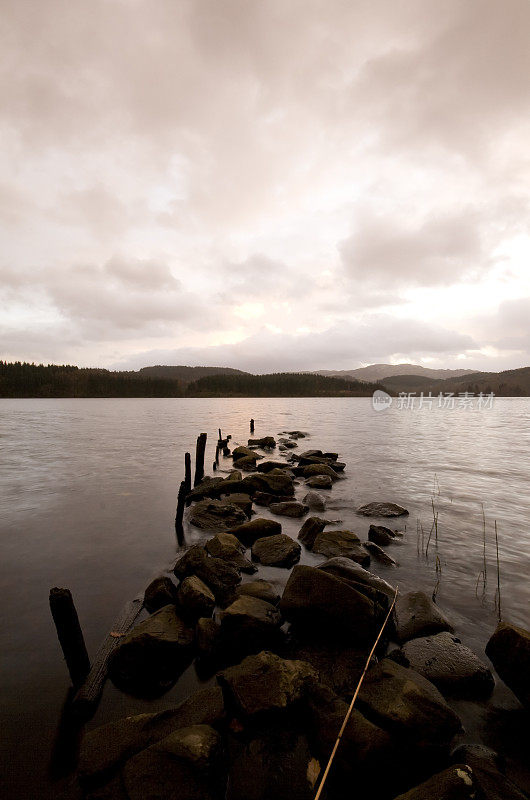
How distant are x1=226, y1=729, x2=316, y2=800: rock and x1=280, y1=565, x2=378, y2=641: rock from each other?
2.13 metres

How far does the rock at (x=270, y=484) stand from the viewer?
1847cm

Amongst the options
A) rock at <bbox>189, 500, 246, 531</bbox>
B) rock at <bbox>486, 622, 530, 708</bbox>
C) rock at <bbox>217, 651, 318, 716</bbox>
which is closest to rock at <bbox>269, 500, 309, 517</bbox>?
rock at <bbox>189, 500, 246, 531</bbox>

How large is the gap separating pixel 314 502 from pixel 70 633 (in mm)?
12214

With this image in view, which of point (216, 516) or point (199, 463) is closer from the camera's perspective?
point (216, 516)

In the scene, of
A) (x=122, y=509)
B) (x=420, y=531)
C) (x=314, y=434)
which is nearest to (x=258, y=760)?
(x=420, y=531)

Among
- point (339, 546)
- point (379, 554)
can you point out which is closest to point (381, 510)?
point (379, 554)

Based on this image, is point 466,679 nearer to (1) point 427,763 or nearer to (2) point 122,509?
(1) point 427,763

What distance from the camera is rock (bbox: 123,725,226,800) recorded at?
4020 millimetres

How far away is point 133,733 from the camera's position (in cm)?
482

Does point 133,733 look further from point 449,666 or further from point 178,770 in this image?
point 449,666

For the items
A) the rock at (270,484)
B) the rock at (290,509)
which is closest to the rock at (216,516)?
the rock at (290,509)

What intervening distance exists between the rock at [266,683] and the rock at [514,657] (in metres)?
3.16

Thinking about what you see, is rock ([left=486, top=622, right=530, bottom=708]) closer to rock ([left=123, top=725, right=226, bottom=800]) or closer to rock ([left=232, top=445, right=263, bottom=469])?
rock ([left=123, top=725, right=226, bottom=800])

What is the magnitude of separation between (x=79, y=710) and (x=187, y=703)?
2.08 m
